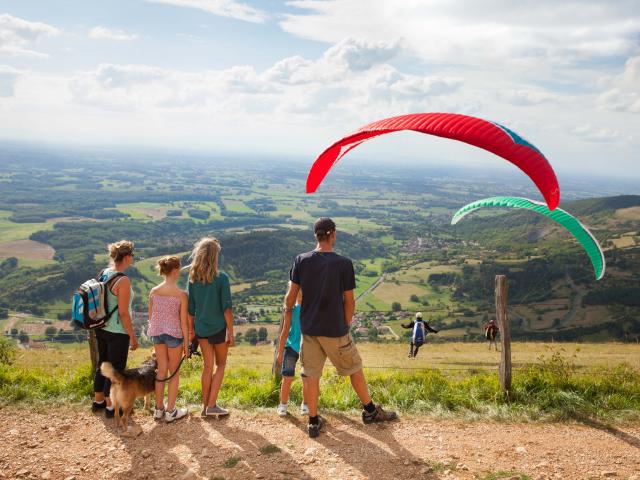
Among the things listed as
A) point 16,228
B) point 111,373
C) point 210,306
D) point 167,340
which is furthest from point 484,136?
point 16,228

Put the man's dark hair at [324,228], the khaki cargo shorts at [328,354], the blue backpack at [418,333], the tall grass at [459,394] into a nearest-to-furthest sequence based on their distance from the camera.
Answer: the man's dark hair at [324,228], the khaki cargo shorts at [328,354], the tall grass at [459,394], the blue backpack at [418,333]

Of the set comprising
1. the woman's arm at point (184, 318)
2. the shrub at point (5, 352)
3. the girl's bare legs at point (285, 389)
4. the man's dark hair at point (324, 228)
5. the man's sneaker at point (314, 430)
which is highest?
the man's dark hair at point (324, 228)

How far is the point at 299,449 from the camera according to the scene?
16.8 ft

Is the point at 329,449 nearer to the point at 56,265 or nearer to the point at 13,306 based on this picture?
the point at 13,306

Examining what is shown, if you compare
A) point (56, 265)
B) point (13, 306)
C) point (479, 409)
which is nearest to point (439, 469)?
point (479, 409)

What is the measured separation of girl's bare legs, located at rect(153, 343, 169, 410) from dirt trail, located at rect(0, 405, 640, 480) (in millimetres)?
293

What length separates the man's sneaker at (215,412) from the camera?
19.2 ft

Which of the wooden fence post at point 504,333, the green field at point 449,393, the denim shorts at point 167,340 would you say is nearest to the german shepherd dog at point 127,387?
the denim shorts at point 167,340

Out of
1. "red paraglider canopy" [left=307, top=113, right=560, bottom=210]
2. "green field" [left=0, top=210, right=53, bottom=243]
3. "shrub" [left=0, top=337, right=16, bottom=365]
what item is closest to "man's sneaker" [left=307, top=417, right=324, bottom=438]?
"red paraglider canopy" [left=307, top=113, right=560, bottom=210]

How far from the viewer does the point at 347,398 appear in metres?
6.35

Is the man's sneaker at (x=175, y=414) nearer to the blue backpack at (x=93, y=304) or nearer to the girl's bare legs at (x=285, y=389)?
the girl's bare legs at (x=285, y=389)

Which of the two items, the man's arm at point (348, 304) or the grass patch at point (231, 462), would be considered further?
the man's arm at point (348, 304)

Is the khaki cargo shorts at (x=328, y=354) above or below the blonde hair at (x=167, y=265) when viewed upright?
below

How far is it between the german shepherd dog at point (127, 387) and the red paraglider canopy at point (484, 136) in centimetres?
407
